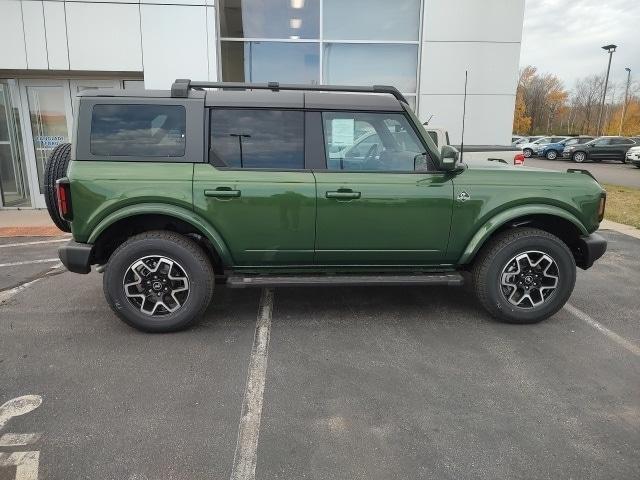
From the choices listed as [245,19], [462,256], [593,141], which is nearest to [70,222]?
[462,256]

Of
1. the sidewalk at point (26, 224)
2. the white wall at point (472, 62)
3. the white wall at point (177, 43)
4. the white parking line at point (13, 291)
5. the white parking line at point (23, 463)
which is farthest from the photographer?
the white wall at point (472, 62)

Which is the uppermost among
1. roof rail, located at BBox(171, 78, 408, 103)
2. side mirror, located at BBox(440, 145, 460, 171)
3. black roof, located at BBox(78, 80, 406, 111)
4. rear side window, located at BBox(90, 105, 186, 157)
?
roof rail, located at BBox(171, 78, 408, 103)

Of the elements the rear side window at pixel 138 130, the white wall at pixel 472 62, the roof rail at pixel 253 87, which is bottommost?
the rear side window at pixel 138 130

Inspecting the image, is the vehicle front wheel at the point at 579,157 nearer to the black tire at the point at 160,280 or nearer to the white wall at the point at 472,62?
the white wall at the point at 472,62

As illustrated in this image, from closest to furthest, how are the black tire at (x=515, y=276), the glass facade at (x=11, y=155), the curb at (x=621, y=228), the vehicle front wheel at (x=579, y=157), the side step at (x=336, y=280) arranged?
the side step at (x=336, y=280) < the black tire at (x=515, y=276) < the curb at (x=621, y=228) < the glass facade at (x=11, y=155) < the vehicle front wheel at (x=579, y=157)

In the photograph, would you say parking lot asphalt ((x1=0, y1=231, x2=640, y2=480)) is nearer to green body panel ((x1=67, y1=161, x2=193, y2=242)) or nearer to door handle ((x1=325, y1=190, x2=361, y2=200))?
green body panel ((x1=67, y1=161, x2=193, y2=242))

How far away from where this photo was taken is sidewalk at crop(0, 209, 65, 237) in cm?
773

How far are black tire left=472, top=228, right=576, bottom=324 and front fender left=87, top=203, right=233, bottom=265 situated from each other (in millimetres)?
2340

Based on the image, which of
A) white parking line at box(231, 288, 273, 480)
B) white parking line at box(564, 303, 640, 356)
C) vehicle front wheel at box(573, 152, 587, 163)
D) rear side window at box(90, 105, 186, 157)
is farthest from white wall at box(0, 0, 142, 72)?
vehicle front wheel at box(573, 152, 587, 163)

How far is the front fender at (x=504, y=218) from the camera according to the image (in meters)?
4.00

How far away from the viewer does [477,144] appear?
32.1 ft

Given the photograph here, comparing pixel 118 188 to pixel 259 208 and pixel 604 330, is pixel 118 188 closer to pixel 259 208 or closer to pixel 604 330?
pixel 259 208

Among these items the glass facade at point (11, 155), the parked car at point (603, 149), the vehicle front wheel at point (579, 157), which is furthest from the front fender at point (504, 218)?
the vehicle front wheel at point (579, 157)

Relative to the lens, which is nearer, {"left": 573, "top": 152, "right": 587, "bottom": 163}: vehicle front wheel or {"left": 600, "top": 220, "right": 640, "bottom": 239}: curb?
{"left": 600, "top": 220, "right": 640, "bottom": 239}: curb
